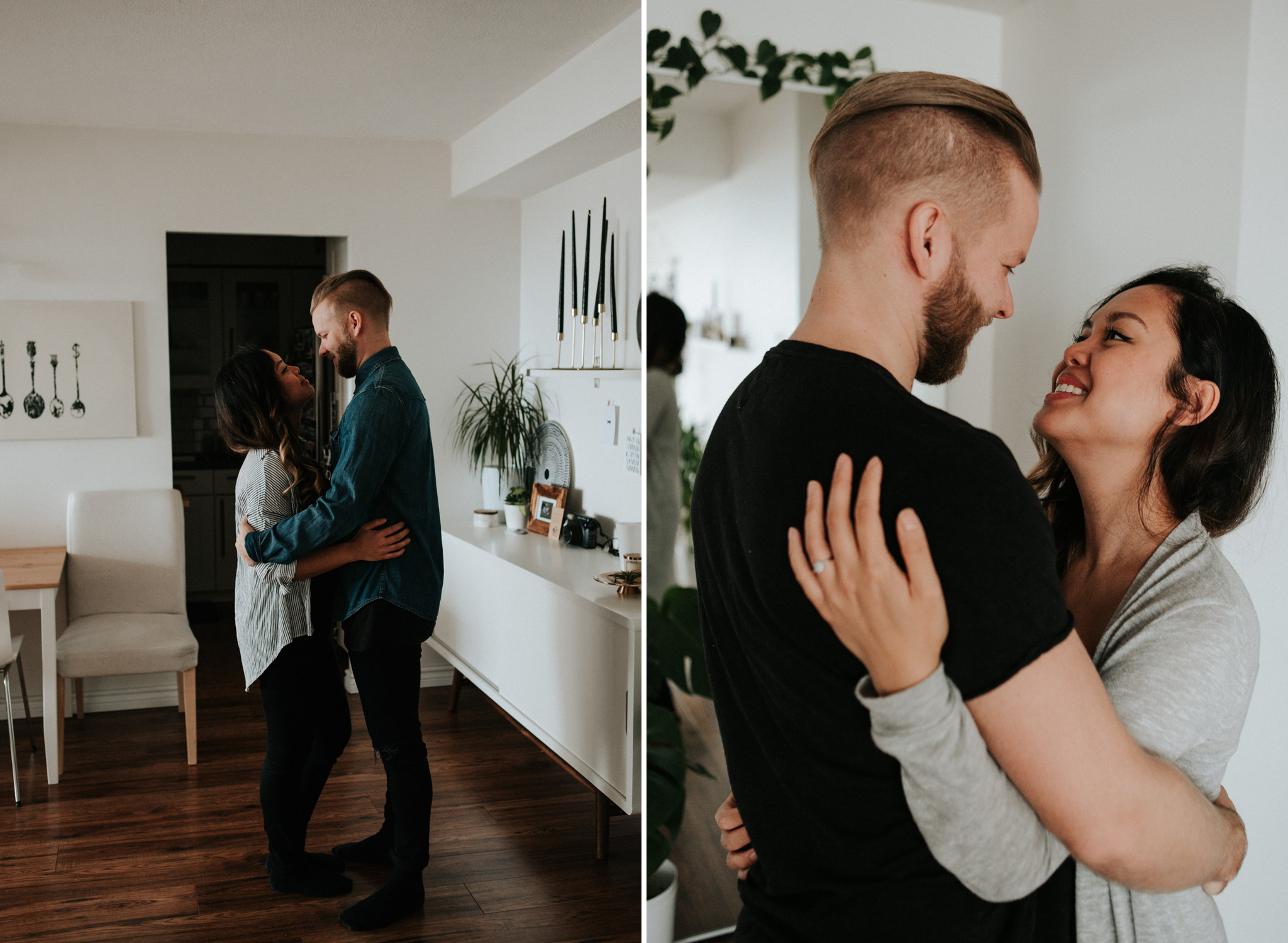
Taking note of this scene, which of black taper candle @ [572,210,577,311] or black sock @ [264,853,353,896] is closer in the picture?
black sock @ [264,853,353,896]

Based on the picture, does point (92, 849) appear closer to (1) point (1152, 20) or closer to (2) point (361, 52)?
(2) point (361, 52)

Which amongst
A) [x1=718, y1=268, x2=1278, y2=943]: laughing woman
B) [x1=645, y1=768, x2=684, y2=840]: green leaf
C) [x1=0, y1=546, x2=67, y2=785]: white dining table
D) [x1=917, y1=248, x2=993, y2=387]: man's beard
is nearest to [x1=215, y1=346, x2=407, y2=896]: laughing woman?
[x1=0, y1=546, x2=67, y2=785]: white dining table

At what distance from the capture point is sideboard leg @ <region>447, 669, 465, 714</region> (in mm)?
2830

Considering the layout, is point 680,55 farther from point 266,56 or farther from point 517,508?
point 517,508

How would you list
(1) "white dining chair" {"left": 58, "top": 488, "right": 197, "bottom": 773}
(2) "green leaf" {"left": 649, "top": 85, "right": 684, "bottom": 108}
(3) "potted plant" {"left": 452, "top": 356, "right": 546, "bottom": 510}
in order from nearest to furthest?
(2) "green leaf" {"left": 649, "top": 85, "right": 684, "bottom": 108} → (1) "white dining chair" {"left": 58, "top": 488, "right": 197, "bottom": 773} → (3) "potted plant" {"left": 452, "top": 356, "right": 546, "bottom": 510}

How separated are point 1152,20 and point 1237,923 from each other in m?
1.45

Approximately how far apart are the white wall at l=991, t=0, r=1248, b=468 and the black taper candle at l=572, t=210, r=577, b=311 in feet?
4.76

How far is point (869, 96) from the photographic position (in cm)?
86

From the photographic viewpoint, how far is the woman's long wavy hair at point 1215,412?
1171 mm

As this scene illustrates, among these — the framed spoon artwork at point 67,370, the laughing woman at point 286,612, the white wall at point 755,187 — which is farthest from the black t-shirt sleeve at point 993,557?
the framed spoon artwork at point 67,370

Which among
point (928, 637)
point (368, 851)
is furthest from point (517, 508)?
point (928, 637)

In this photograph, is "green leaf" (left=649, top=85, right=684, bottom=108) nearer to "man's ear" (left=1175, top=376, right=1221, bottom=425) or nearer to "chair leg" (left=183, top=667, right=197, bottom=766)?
"man's ear" (left=1175, top=376, right=1221, bottom=425)

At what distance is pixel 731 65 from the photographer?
1461 mm

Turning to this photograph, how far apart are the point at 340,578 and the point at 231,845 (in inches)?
30.8
